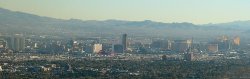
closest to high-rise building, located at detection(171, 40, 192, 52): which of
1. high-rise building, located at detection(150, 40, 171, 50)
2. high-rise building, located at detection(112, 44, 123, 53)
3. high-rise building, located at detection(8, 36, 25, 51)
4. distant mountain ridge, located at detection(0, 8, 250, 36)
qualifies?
high-rise building, located at detection(150, 40, 171, 50)

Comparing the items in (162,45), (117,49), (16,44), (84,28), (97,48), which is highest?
(84,28)

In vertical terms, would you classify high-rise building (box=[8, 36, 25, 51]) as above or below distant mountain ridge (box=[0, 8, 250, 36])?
below

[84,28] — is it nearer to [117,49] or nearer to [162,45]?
[162,45]

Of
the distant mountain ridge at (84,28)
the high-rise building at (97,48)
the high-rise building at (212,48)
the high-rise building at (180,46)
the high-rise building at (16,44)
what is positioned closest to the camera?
the high-rise building at (97,48)

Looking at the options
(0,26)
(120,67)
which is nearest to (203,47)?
(120,67)

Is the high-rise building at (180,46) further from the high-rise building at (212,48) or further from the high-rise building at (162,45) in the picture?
the high-rise building at (212,48)

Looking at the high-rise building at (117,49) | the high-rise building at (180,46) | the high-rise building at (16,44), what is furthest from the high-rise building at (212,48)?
the high-rise building at (16,44)

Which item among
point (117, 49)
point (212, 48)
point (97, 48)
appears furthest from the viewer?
point (212, 48)

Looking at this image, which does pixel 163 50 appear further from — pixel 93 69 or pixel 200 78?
pixel 200 78

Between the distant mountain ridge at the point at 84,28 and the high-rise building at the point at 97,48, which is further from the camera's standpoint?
the distant mountain ridge at the point at 84,28

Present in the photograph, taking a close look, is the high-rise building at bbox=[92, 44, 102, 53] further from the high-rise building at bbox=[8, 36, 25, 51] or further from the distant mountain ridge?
the distant mountain ridge

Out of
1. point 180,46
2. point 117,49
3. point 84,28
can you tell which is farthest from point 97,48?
point 84,28

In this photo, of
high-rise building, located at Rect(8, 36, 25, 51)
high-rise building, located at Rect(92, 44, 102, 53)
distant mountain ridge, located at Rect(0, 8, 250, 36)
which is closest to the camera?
high-rise building, located at Rect(92, 44, 102, 53)
